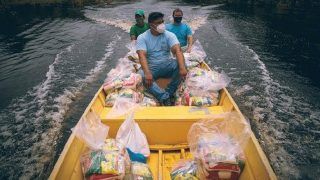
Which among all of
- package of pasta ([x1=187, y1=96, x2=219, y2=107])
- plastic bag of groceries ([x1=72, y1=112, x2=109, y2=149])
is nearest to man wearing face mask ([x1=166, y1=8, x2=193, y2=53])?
package of pasta ([x1=187, y1=96, x2=219, y2=107])

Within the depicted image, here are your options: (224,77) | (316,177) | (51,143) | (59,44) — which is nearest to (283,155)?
(316,177)

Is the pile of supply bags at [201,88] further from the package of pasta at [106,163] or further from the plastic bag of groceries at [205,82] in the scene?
the package of pasta at [106,163]

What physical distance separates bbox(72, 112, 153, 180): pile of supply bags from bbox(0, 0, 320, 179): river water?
7.47ft

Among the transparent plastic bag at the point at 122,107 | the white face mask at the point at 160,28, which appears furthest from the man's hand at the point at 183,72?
the transparent plastic bag at the point at 122,107

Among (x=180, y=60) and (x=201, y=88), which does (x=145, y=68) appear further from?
(x=201, y=88)

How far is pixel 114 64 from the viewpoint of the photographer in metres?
11.9

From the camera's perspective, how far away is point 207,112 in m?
4.95

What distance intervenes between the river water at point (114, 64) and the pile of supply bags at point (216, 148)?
195 cm

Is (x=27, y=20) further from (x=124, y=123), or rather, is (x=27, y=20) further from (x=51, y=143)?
(x=124, y=123)

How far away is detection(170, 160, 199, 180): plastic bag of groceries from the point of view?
3.84m

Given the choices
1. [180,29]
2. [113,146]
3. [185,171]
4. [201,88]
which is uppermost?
[180,29]

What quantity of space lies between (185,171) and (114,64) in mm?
8504

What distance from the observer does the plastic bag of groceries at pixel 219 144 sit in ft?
12.0

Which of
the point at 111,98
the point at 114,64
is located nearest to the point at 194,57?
the point at 111,98
